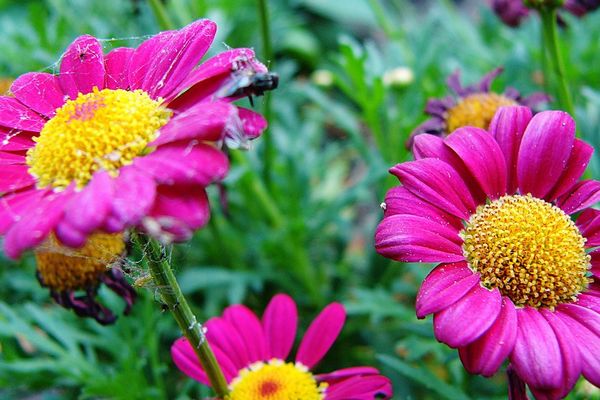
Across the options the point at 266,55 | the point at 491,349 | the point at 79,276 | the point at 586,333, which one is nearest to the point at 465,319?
the point at 491,349

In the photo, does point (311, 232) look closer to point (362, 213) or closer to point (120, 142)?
point (362, 213)

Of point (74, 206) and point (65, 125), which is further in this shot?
point (65, 125)

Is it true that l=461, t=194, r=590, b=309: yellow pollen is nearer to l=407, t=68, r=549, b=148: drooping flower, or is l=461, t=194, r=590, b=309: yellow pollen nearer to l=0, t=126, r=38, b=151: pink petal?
l=407, t=68, r=549, b=148: drooping flower

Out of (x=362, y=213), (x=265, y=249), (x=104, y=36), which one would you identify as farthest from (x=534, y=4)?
(x=362, y=213)

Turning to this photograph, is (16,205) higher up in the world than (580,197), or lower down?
higher up

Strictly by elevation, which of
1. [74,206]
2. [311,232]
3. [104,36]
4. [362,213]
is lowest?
[362,213]

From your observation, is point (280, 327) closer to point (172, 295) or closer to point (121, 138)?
point (172, 295)
